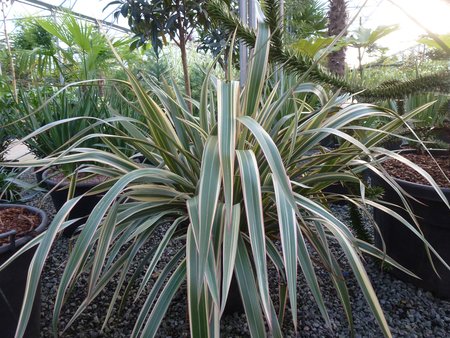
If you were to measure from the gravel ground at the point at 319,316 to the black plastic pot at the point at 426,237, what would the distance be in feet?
0.16

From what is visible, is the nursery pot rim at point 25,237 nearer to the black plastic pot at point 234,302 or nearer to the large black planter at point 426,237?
the black plastic pot at point 234,302

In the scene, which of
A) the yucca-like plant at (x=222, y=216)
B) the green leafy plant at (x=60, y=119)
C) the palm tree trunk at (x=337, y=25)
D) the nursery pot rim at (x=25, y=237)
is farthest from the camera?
the palm tree trunk at (x=337, y=25)

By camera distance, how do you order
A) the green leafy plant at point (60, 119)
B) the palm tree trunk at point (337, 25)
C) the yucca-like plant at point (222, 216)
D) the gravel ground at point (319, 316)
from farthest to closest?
the palm tree trunk at point (337, 25) → the green leafy plant at point (60, 119) → the gravel ground at point (319, 316) → the yucca-like plant at point (222, 216)

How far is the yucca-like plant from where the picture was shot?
633 millimetres

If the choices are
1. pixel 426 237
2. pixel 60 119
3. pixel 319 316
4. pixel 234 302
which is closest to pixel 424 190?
pixel 426 237

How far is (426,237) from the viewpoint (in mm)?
1150

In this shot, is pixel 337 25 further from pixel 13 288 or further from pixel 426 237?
pixel 13 288

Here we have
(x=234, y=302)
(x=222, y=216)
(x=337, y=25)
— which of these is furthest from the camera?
(x=337, y=25)

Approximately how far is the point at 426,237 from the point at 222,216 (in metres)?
0.78

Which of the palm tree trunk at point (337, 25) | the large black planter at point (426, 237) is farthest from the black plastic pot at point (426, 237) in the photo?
the palm tree trunk at point (337, 25)

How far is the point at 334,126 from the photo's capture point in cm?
96

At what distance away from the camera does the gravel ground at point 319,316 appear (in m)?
1.00

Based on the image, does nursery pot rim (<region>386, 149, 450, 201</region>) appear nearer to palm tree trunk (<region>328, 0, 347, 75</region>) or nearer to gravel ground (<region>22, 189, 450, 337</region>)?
gravel ground (<region>22, 189, 450, 337</region>)

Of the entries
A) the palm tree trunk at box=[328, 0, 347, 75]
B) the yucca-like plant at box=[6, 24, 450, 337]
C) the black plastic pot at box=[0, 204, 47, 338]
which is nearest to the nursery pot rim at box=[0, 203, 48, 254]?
the black plastic pot at box=[0, 204, 47, 338]
